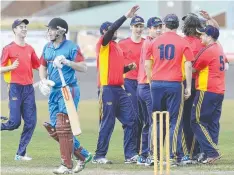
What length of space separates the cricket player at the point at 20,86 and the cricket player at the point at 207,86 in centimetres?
273

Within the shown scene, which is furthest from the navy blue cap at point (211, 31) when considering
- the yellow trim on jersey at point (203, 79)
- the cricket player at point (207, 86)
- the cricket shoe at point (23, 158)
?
the cricket shoe at point (23, 158)

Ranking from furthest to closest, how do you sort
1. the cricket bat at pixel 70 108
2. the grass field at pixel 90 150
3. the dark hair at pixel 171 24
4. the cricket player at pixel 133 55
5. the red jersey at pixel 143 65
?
1. the cricket player at pixel 133 55
2. the red jersey at pixel 143 65
3. the dark hair at pixel 171 24
4. the grass field at pixel 90 150
5. the cricket bat at pixel 70 108

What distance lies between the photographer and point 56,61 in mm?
12055

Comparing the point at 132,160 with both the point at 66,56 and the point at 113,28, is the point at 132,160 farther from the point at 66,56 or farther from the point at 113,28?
the point at 66,56

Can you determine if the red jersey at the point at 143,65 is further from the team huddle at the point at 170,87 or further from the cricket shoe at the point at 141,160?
the cricket shoe at the point at 141,160

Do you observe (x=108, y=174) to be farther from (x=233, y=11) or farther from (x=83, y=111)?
(x=233, y=11)

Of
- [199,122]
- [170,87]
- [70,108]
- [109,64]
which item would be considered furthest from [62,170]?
[199,122]

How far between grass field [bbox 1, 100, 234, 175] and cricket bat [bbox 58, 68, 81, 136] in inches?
31.7

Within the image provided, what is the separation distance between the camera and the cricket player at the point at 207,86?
13375mm

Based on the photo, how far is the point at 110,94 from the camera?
1366 centimetres

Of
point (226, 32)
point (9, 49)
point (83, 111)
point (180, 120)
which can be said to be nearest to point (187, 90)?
point (180, 120)

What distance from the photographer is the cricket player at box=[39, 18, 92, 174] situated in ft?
39.9

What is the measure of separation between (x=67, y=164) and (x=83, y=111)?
37.5ft

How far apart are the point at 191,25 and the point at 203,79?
853 millimetres
